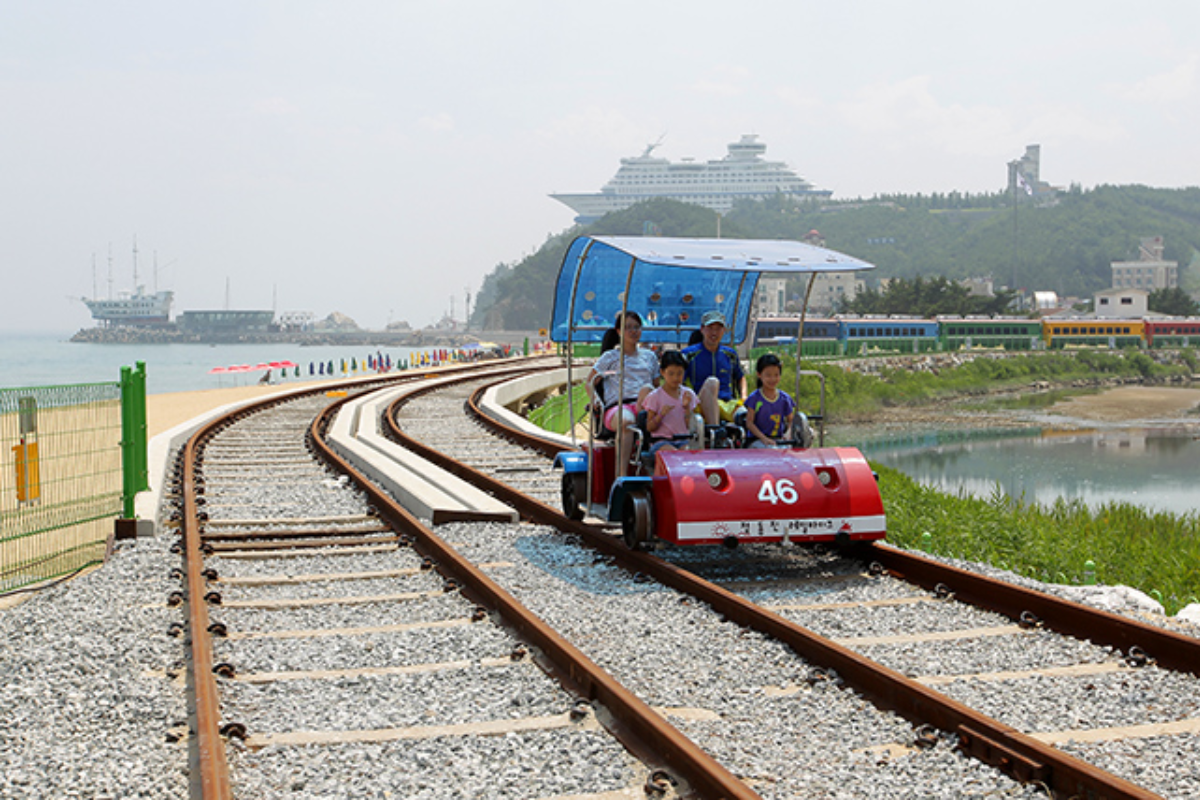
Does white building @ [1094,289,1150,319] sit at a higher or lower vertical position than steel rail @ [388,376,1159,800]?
higher

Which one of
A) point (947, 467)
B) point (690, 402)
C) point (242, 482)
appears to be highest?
point (690, 402)

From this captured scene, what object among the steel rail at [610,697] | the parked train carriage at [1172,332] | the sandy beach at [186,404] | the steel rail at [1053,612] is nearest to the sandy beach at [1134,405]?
the parked train carriage at [1172,332]

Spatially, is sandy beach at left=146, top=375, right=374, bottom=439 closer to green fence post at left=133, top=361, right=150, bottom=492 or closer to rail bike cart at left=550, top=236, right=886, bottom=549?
green fence post at left=133, top=361, right=150, bottom=492

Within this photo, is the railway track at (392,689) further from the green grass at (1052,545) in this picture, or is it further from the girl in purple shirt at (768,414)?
the green grass at (1052,545)

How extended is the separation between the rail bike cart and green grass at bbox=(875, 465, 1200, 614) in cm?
258

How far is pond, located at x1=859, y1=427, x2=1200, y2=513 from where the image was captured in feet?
110

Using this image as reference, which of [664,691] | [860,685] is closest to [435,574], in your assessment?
[664,691]

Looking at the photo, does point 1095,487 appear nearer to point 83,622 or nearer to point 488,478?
point 488,478

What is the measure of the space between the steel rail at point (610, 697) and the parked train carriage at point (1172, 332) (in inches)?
4732

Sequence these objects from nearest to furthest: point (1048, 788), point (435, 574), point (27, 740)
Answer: point (1048, 788) < point (27, 740) < point (435, 574)

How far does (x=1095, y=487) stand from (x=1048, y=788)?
33658 mm

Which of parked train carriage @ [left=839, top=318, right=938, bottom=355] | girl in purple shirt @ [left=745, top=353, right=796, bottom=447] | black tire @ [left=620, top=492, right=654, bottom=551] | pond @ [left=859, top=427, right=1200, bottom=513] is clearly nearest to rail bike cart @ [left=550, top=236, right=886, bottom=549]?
black tire @ [left=620, top=492, right=654, bottom=551]

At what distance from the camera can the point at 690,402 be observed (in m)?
9.69

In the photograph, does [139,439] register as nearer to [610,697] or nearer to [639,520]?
[639,520]
